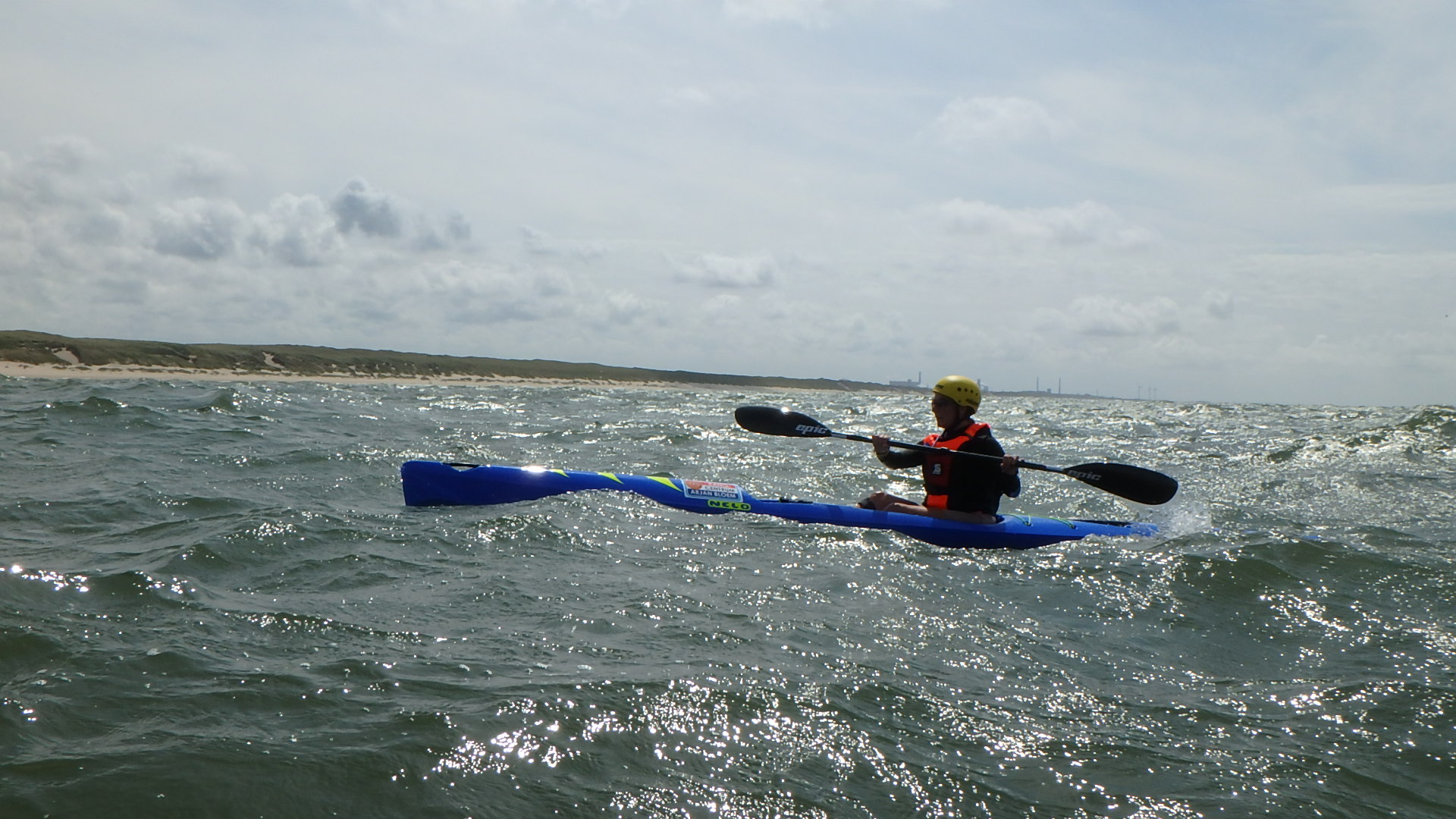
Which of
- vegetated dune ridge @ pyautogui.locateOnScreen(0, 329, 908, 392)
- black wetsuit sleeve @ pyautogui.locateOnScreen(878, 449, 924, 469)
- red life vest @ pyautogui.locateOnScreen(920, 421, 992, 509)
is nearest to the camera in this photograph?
red life vest @ pyautogui.locateOnScreen(920, 421, 992, 509)

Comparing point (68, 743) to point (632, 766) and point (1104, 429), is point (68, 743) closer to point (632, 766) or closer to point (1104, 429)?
point (632, 766)

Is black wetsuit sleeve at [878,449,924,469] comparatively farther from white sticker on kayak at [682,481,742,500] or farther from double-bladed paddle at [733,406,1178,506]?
white sticker on kayak at [682,481,742,500]

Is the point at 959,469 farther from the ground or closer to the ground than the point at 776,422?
closer to the ground

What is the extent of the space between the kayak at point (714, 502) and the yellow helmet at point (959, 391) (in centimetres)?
88

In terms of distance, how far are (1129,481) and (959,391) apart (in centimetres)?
157

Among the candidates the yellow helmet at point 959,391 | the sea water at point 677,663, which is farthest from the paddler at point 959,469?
the sea water at point 677,663

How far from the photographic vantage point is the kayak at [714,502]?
6.95 meters

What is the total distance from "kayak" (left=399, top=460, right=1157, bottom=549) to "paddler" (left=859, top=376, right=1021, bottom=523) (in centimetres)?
15

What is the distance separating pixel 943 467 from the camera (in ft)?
23.8

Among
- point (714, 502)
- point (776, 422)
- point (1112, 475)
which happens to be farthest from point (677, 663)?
point (1112, 475)

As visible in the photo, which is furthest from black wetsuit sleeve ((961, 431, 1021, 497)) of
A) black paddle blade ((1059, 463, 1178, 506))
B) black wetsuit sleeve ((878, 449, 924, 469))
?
black paddle blade ((1059, 463, 1178, 506))

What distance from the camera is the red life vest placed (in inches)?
285

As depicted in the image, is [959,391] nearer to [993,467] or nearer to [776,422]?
[993,467]

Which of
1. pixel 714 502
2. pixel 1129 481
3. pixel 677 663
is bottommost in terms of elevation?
pixel 677 663
